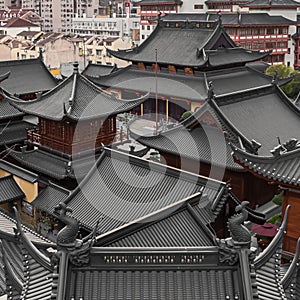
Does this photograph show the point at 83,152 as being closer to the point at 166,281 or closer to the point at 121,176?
the point at 121,176

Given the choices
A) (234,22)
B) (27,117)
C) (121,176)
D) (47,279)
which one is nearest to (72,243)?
(47,279)

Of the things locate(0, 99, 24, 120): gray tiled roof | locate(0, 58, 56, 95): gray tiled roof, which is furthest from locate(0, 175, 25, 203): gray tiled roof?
locate(0, 58, 56, 95): gray tiled roof

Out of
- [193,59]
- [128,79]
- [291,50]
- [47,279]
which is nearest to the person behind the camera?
[47,279]

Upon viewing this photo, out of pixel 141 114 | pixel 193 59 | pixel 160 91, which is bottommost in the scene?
pixel 141 114

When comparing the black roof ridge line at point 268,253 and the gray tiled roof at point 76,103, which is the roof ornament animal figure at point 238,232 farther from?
the gray tiled roof at point 76,103

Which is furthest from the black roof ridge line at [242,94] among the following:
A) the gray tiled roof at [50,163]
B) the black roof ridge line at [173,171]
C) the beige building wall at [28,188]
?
the beige building wall at [28,188]

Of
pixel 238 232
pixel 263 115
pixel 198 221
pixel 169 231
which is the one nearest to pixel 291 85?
pixel 263 115
